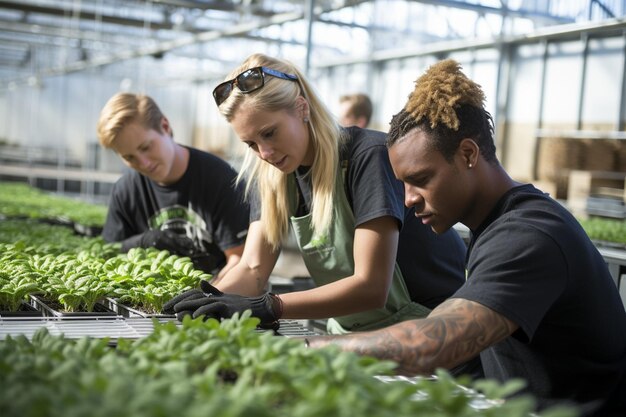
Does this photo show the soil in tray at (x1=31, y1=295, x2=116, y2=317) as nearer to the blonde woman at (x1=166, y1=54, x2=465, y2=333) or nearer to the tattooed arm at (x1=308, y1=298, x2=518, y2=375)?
the blonde woman at (x1=166, y1=54, x2=465, y2=333)

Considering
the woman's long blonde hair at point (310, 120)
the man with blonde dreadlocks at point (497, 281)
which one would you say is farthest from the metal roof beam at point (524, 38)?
the man with blonde dreadlocks at point (497, 281)

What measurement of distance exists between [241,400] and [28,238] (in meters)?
2.82

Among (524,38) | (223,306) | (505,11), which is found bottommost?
(223,306)

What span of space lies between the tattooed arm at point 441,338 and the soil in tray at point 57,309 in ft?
2.69

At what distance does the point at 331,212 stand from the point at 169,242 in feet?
3.70

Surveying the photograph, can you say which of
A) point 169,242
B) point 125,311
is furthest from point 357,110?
point 125,311

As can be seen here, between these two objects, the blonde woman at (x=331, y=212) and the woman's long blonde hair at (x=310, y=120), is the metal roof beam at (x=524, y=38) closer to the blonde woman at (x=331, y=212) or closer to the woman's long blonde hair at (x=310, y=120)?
the blonde woman at (x=331, y=212)

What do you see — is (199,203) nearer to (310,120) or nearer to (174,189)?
(174,189)

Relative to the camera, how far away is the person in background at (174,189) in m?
3.23

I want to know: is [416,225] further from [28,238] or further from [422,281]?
[28,238]

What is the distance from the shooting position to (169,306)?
6.71 ft

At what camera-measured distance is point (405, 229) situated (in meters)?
2.35

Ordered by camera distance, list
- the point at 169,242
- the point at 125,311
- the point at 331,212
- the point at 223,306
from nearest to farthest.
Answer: the point at 223,306
the point at 125,311
the point at 331,212
the point at 169,242

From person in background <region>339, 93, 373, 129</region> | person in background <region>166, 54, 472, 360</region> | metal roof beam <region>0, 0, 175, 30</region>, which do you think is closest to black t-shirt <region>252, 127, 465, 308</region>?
person in background <region>166, 54, 472, 360</region>
